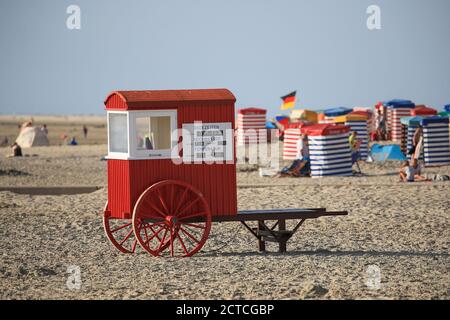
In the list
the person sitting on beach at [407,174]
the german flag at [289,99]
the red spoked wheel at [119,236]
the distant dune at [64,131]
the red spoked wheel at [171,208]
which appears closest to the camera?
the red spoked wheel at [171,208]

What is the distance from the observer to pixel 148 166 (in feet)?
40.0

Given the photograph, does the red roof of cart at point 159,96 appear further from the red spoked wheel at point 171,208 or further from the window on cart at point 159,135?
the red spoked wheel at point 171,208

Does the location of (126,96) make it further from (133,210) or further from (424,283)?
(424,283)

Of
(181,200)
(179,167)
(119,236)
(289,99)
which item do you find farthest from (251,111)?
(181,200)

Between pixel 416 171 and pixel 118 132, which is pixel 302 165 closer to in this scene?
pixel 416 171

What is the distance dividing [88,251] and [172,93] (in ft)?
8.79

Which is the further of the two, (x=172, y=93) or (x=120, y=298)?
(x=172, y=93)

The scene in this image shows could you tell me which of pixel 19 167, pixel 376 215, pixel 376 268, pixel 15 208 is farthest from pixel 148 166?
pixel 19 167

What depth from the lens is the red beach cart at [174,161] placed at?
12156 mm

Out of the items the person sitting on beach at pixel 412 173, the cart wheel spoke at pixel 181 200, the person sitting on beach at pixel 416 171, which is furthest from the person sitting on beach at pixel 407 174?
the cart wheel spoke at pixel 181 200

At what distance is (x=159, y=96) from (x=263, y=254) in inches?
98.0

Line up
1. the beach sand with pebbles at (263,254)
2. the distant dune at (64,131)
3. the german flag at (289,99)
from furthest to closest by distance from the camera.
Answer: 1. the distant dune at (64,131)
2. the german flag at (289,99)
3. the beach sand with pebbles at (263,254)

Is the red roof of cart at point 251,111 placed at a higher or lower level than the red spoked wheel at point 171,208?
higher

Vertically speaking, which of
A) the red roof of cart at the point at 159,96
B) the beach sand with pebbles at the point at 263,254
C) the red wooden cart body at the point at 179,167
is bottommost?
the beach sand with pebbles at the point at 263,254
